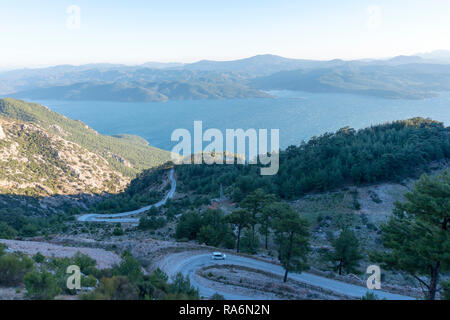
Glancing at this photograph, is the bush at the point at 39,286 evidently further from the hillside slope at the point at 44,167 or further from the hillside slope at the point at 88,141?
the hillside slope at the point at 88,141

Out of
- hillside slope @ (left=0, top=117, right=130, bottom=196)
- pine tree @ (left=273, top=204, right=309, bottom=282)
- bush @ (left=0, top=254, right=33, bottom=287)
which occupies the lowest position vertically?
hillside slope @ (left=0, top=117, right=130, bottom=196)

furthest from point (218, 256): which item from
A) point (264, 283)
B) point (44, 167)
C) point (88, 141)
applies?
point (88, 141)

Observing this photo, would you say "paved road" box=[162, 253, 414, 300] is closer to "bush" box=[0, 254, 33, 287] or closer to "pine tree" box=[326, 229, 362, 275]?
"pine tree" box=[326, 229, 362, 275]

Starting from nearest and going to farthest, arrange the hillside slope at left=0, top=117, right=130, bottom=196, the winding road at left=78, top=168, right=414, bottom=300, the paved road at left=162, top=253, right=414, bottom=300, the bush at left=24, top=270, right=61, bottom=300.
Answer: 1. the bush at left=24, top=270, right=61, bottom=300
2. the winding road at left=78, top=168, right=414, bottom=300
3. the paved road at left=162, top=253, right=414, bottom=300
4. the hillside slope at left=0, top=117, right=130, bottom=196

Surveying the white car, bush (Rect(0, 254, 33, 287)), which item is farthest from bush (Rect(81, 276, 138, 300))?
the white car

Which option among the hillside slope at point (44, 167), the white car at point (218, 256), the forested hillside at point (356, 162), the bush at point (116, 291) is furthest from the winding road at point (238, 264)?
the hillside slope at point (44, 167)

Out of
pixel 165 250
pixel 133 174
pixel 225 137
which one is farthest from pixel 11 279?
pixel 225 137

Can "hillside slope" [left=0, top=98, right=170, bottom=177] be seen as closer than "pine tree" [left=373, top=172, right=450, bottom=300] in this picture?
No
